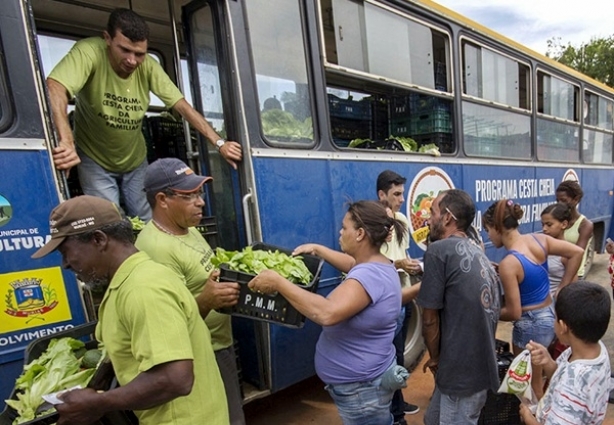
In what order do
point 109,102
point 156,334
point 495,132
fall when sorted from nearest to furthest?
point 156,334
point 109,102
point 495,132

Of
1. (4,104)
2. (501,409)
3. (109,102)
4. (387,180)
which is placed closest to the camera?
(4,104)

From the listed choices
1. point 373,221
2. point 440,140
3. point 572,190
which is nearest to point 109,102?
point 373,221

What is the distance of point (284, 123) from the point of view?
9.80 feet

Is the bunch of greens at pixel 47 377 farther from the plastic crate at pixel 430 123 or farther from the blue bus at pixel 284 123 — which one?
the plastic crate at pixel 430 123

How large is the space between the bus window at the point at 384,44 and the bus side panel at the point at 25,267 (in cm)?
215

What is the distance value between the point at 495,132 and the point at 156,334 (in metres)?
4.77

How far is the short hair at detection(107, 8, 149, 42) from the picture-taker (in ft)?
8.04

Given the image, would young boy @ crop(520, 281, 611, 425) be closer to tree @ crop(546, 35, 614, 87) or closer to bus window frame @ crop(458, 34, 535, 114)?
bus window frame @ crop(458, 34, 535, 114)

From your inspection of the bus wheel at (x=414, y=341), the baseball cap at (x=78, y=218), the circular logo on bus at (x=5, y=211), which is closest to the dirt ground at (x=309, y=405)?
the bus wheel at (x=414, y=341)

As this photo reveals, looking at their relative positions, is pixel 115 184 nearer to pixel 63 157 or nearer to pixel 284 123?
pixel 63 157

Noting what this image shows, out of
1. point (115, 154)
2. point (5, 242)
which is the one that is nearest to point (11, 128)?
point (5, 242)

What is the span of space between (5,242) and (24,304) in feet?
1.01

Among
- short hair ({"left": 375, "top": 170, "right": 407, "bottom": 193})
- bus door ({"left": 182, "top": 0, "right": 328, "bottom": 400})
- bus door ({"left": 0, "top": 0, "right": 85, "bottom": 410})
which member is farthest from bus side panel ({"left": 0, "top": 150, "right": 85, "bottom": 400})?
short hair ({"left": 375, "top": 170, "right": 407, "bottom": 193})

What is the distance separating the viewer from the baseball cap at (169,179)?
2043 mm
